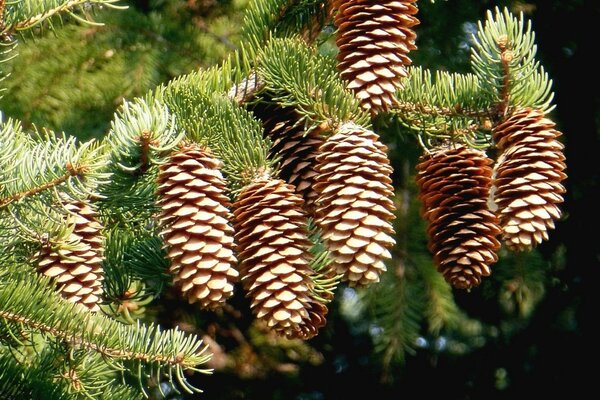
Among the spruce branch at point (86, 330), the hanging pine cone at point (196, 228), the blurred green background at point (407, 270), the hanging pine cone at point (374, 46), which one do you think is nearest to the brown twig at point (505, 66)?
the hanging pine cone at point (374, 46)

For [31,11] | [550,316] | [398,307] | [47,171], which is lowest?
[47,171]

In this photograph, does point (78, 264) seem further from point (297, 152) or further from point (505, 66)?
point (505, 66)

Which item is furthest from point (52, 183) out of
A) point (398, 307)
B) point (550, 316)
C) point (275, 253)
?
point (550, 316)

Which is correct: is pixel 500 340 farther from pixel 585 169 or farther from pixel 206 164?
pixel 206 164

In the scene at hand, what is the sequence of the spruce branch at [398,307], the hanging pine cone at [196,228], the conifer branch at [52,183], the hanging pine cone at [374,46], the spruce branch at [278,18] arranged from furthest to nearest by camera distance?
the spruce branch at [398,307], the spruce branch at [278,18], the hanging pine cone at [374,46], the hanging pine cone at [196,228], the conifer branch at [52,183]

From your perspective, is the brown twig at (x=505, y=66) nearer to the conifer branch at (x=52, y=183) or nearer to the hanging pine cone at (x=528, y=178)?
the hanging pine cone at (x=528, y=178)

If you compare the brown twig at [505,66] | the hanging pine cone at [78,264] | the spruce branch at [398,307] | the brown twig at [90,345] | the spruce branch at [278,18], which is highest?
the spruce branch at [398,307]
